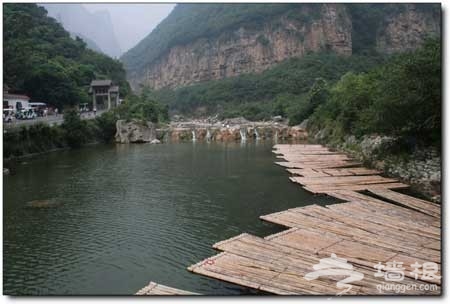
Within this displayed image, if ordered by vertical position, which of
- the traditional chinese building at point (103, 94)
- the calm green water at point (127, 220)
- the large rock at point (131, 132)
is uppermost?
the traditional chinese building at point (103, 94)

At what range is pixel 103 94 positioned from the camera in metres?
47.3

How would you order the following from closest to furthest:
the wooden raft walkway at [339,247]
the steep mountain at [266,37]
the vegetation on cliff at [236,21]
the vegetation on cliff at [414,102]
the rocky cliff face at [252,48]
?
the wooden raft walkway at [339,247] < the vegetation on cliff at [414,102] < the steep mountain at [266,37] < the vegetation on cliff at [236,21] < the rocky cliff face at [252,48]

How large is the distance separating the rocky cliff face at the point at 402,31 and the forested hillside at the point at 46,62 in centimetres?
4900

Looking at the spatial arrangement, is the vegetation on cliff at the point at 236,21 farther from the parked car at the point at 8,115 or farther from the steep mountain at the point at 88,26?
the parked car at the point at 8,115

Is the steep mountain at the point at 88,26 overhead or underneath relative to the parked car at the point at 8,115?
overhead

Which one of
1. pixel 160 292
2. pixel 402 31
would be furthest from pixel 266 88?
pixel 160 292

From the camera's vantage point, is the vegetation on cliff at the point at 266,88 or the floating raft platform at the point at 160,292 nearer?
the floating raft platform at the point at 160,292

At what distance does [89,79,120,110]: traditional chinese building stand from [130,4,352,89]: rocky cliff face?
164 feet

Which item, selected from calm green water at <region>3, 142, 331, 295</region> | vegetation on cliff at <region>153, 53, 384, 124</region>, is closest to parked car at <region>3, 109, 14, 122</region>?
calm green water at <region>3, 142, 331, 295</region>

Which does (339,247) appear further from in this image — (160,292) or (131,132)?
(131,132)

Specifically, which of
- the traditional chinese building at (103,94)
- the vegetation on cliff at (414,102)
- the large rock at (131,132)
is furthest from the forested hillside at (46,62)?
the vegetation on cliff at (414,102)

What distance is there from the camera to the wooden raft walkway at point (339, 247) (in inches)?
283

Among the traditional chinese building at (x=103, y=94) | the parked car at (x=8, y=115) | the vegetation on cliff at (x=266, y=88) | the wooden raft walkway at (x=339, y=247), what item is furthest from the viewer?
the vegetation on cliff at (x=266, y=88)

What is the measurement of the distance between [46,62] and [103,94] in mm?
7519
